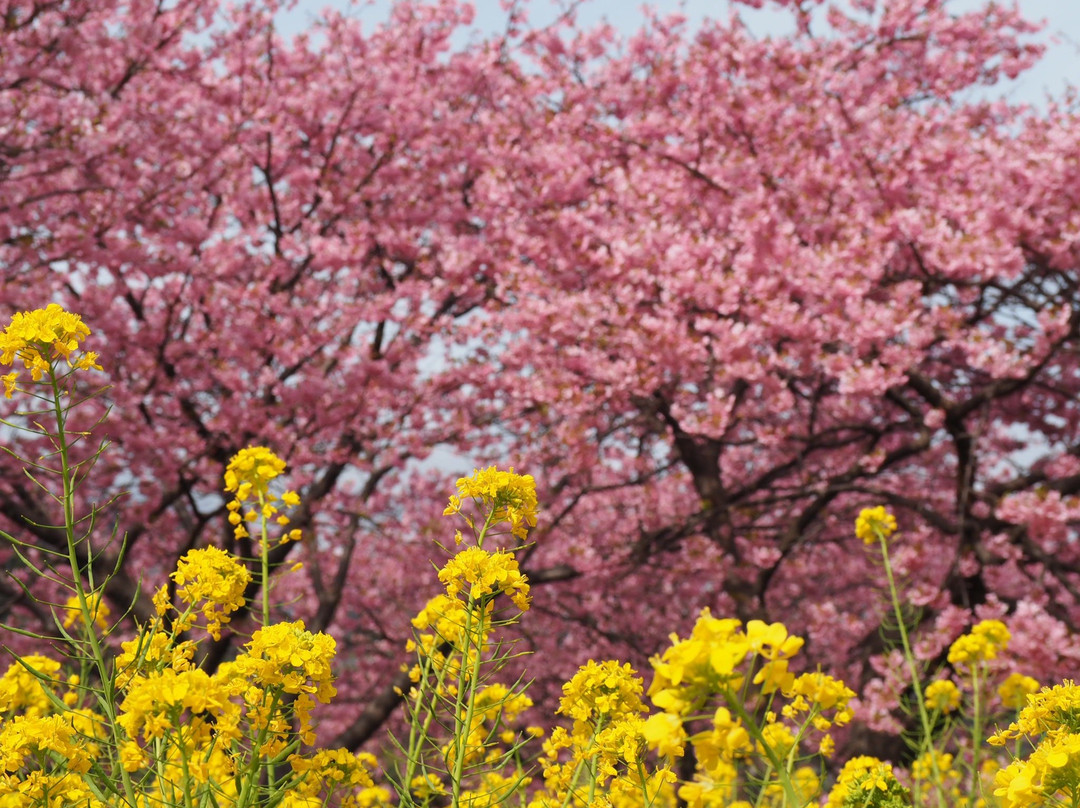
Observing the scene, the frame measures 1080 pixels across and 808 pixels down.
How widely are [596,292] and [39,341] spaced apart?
6.54 m

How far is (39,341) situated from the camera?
6.96 ft

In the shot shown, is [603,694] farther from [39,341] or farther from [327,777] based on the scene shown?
[39,341]

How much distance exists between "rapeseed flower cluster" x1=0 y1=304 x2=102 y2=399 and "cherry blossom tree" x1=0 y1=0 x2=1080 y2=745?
5710 mm

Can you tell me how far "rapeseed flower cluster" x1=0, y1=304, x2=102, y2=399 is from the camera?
210 centimetres

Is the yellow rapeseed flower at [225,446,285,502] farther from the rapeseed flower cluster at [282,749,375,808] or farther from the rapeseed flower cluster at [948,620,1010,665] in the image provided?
the rapeseed flower cluster at [948,620,1010,665]

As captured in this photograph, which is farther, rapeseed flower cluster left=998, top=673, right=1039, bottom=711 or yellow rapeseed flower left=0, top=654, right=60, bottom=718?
rapeseed flower cluster left=998, top=673, right=1039, bottom=711

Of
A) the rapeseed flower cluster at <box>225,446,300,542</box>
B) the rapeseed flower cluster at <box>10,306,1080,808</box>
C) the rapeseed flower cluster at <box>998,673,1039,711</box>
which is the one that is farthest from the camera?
the rapeseed flower cluster at <box>998,673,1039,711</box>

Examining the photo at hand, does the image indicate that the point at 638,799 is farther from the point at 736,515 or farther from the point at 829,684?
the point at 736,515

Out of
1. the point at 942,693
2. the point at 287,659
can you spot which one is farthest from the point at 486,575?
the point at 942,693

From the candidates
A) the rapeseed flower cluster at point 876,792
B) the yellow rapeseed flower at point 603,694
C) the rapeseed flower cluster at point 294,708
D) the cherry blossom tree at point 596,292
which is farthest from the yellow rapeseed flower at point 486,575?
the cherry blossom tree at point 596,292

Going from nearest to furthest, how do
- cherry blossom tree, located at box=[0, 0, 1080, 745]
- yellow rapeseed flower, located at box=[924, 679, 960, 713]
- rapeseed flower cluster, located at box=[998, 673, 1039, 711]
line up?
1. rapeseed flower cluster, located at box=[998, 673, 1039, 711]
2. yellow rapeseed flower, located at box=[924, 679, 960, 713]
3. cherry blossom tree, located at box=[0, 0, 1080, 745]

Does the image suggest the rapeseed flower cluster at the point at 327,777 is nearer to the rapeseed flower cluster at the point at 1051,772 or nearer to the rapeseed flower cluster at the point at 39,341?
the rapeseed flower cluster at the point at 39,341

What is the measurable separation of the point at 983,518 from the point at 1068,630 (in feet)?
3.68

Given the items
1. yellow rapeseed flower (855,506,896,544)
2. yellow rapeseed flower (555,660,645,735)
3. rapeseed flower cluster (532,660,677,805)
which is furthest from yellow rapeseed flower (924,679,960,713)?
yellow rapeseed flower (555,660,645,735)
